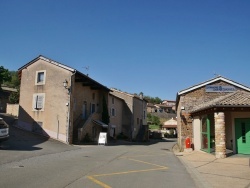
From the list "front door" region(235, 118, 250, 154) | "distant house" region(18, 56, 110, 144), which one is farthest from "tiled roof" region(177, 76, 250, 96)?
"distant house" region(18, 56, 110, 144)

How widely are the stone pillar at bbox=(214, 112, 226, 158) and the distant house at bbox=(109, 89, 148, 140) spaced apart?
1002 inches

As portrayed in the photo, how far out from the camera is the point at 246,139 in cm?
1814

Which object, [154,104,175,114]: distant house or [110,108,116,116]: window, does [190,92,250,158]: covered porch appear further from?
[154,104,175,114]: distant house

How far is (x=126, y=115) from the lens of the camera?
4731 centimetres

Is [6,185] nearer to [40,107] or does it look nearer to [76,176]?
[76,176]

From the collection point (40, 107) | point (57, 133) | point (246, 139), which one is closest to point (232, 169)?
point (246, 139)

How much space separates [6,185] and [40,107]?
2108 cm

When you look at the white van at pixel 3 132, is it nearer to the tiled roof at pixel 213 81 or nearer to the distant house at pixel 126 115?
the tiled roof at pixel 213 81

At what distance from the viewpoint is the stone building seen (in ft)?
55.3

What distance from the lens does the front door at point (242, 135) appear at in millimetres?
18078

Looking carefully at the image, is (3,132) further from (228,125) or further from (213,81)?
(213,81)

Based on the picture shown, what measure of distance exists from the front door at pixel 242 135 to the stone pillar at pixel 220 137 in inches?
90.7

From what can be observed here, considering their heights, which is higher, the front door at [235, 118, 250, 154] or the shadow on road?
the front door at [235, 118, 250, 154]

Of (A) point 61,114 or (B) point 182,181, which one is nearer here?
(B) point 182,181
